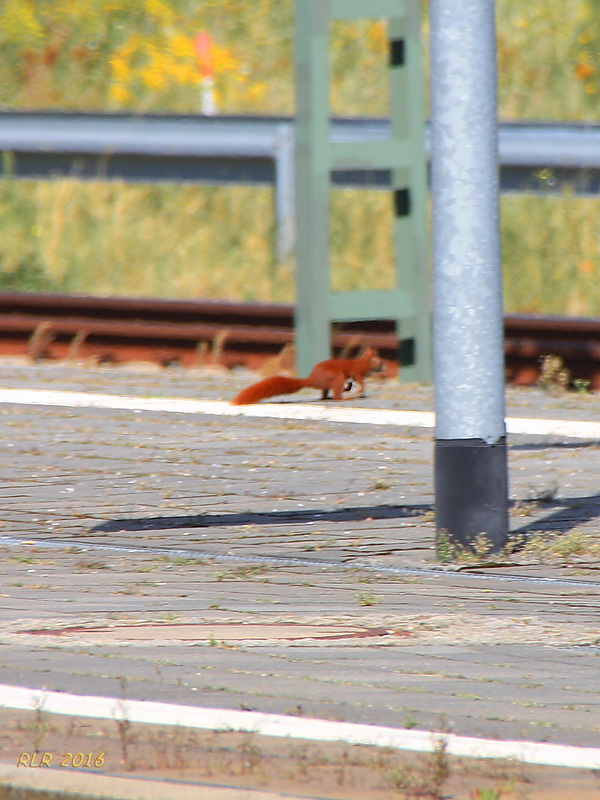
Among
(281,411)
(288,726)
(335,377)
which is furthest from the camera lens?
(335,377)

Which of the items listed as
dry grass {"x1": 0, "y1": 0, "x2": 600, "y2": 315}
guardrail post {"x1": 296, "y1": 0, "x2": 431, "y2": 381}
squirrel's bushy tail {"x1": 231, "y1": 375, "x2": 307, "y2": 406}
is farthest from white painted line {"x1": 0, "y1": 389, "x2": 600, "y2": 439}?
dry grass {"x1": 0, "y1": 0, "x2": 600, "y2": 315}

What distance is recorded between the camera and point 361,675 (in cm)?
458

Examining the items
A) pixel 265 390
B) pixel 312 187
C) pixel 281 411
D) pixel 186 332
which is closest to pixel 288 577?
pixel 265 390

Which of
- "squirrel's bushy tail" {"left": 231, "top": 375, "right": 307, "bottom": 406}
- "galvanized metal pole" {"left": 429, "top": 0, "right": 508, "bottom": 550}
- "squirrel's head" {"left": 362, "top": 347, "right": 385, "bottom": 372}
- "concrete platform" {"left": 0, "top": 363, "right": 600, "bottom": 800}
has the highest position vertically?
"galvanized metal pole" {"left": 429, "top": 0, "right": 508, "bottom": 550}

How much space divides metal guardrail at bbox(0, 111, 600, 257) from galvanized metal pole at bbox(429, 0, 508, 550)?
31.5 feet

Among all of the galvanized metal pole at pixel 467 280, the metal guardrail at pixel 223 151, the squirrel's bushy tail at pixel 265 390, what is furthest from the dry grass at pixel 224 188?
the galvanized metal pole at pixel 467 280

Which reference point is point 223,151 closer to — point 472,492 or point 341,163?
point 341,163

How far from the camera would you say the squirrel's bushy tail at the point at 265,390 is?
377 inches

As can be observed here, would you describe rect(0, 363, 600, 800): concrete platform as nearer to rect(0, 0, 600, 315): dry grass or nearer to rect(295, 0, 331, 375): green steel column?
rect(295, 0, 331, 375): green steel column

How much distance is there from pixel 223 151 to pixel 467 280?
11.3 meters

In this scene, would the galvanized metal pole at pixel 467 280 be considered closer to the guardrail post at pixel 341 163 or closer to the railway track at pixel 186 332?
the guardrail post at pixel 341 163

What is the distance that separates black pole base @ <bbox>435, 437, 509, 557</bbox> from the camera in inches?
246

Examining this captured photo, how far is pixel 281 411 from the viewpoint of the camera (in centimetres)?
1022

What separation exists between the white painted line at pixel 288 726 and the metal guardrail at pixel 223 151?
38.6ft
